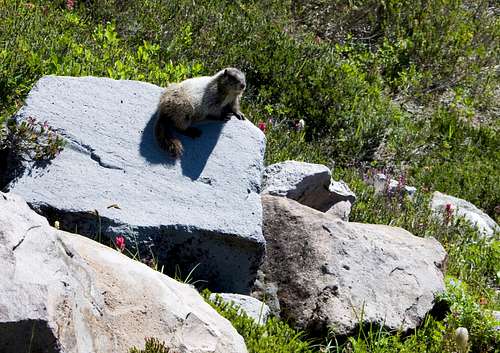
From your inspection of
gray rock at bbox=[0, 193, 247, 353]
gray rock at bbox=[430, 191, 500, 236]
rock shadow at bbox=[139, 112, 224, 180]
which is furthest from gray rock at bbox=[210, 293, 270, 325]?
gray rock at bbox=[430, 191, 500, 236]

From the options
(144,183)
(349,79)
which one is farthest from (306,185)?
(349,79)

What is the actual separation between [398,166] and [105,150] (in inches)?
246

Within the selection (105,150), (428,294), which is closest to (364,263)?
(428,294)

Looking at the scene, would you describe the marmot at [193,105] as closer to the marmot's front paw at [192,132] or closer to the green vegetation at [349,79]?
the marmot's front paw at [192,132]

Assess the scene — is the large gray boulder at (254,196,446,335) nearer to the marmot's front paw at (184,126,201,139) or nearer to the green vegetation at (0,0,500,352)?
the green vegetation at (0,0,500,352)

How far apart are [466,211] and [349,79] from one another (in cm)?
268

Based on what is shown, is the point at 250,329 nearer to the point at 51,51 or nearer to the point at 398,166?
the point at 51,51

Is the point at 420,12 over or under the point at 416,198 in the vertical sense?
over

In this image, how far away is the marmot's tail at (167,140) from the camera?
7.02 m

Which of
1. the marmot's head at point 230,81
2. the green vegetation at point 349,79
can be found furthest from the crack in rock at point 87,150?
the marmot's head at point 230,81

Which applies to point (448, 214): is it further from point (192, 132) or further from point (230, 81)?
point (192, 132)

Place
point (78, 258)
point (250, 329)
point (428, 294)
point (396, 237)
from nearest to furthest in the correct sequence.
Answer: point (78, 258) → point (250, 329) → point (428, 294) → point (396, 237)

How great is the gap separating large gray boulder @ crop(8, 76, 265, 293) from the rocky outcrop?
0.64 m

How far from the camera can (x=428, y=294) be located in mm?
7277
